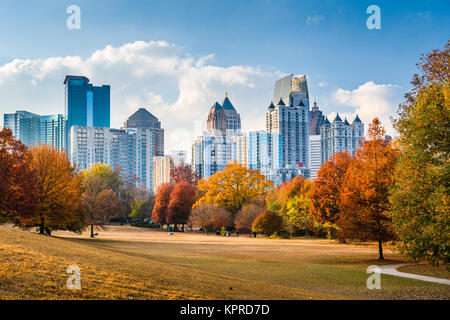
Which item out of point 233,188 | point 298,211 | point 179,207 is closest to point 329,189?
point 298,211

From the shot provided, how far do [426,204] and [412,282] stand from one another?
15.7 ft

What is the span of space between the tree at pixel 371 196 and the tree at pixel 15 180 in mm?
27034

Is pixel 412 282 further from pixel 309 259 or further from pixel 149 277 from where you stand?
pixel 149 277

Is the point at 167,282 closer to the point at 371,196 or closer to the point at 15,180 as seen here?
the point at 371,196

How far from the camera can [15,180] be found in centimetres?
3672

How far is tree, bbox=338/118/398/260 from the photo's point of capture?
33250mm

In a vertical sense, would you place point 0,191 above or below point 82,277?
above

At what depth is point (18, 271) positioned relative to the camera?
13.5 meters

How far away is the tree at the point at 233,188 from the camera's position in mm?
86188

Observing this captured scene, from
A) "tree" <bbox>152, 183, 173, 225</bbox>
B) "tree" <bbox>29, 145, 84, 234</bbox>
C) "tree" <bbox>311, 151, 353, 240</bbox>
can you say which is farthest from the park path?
"tree" <bbox>152, 183, 173, 225</bbox>

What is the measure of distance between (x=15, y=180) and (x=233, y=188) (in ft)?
179

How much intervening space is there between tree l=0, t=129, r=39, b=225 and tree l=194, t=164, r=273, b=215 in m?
49.4

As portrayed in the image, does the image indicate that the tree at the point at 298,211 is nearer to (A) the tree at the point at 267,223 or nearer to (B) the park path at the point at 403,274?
(A) the tree at the point at 267,223
